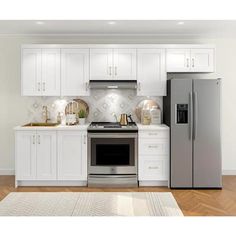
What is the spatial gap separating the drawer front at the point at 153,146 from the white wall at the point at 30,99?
1.44 metres

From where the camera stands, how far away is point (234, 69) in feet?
18.3

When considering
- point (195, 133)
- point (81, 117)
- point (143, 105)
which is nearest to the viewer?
point (195, 133)

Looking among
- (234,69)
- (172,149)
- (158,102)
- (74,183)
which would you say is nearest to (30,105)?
(74,183)

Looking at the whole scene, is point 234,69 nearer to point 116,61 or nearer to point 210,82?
point 210,82

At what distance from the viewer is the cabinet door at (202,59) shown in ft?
16.8

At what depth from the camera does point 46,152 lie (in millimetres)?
4828

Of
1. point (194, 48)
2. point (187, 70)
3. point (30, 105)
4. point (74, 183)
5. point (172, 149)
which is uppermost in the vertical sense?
point (194, 48)

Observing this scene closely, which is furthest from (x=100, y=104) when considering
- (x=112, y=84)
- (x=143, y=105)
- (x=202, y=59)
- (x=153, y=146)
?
(x=202, y=59)

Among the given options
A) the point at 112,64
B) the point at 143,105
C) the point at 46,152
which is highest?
the point at 112,64

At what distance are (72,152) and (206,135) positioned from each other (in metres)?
2.05

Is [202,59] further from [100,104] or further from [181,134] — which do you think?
[100,104]

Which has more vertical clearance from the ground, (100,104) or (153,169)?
(100,104)

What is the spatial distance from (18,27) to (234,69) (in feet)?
12.2

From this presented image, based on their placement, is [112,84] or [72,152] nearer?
[72,152]
